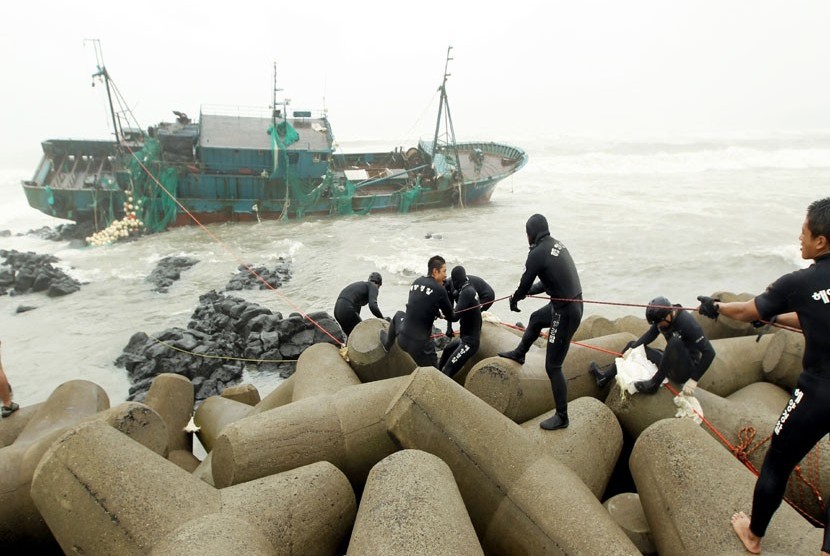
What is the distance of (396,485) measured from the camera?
9.52 feet

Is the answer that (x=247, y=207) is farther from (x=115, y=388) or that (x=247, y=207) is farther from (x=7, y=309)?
(x=115, y=388)

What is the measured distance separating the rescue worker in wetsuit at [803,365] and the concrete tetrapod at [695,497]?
0.15 meters

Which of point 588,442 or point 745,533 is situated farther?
point 588,442

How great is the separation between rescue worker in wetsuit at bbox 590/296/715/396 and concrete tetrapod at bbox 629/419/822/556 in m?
1.07

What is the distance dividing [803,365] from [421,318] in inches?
→ 147

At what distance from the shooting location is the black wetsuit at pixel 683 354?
187 inches

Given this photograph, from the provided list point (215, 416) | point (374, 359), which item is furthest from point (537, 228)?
point (215, 416)

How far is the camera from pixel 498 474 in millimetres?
3479

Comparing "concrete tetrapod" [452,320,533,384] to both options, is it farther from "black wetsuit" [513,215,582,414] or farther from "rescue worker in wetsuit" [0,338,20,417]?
"rescue worker in wetsuit" [0,338,20,417]

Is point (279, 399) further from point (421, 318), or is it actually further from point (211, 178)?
point (211, 178)

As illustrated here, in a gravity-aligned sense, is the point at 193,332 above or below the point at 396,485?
below

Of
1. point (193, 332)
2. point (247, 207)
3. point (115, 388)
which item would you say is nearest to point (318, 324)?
point (193, 332)

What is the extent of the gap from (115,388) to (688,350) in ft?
31.3

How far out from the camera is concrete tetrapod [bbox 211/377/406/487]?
151 inches
